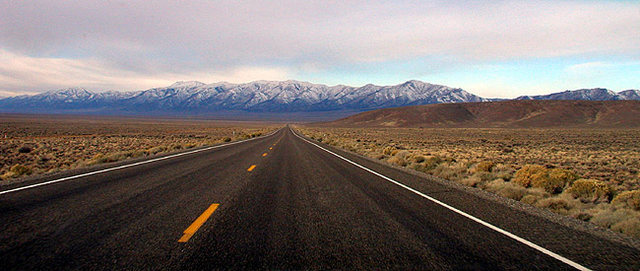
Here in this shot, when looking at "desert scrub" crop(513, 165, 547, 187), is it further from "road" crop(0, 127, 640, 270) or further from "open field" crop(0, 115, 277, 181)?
"open field" crop(0, 115, 277, 181)

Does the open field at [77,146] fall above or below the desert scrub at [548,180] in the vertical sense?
below

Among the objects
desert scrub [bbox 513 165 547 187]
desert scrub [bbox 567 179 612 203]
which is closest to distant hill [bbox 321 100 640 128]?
desert scrub [bbox 513 165 547 187]

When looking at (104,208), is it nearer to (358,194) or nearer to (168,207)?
(168,207)

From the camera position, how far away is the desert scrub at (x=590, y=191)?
295 inches

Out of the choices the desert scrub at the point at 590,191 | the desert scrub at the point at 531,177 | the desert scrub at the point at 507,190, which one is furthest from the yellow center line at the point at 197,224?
the desert scrub at the point at 531,177

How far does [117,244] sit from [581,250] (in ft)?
20.3

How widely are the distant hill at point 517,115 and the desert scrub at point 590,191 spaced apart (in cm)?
11553

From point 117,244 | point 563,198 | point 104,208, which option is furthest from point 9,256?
point 563,198

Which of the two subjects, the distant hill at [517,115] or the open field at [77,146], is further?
the distant hill at [517,115]

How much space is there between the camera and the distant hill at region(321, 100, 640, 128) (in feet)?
341

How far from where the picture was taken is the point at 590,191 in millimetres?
7777

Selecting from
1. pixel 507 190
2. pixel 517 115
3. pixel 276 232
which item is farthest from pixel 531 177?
pixel 517 115

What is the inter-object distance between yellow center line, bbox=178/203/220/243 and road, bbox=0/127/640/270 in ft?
0.05

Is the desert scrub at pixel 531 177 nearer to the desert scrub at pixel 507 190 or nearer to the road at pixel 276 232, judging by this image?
the desert scrub at pixel 507 190
